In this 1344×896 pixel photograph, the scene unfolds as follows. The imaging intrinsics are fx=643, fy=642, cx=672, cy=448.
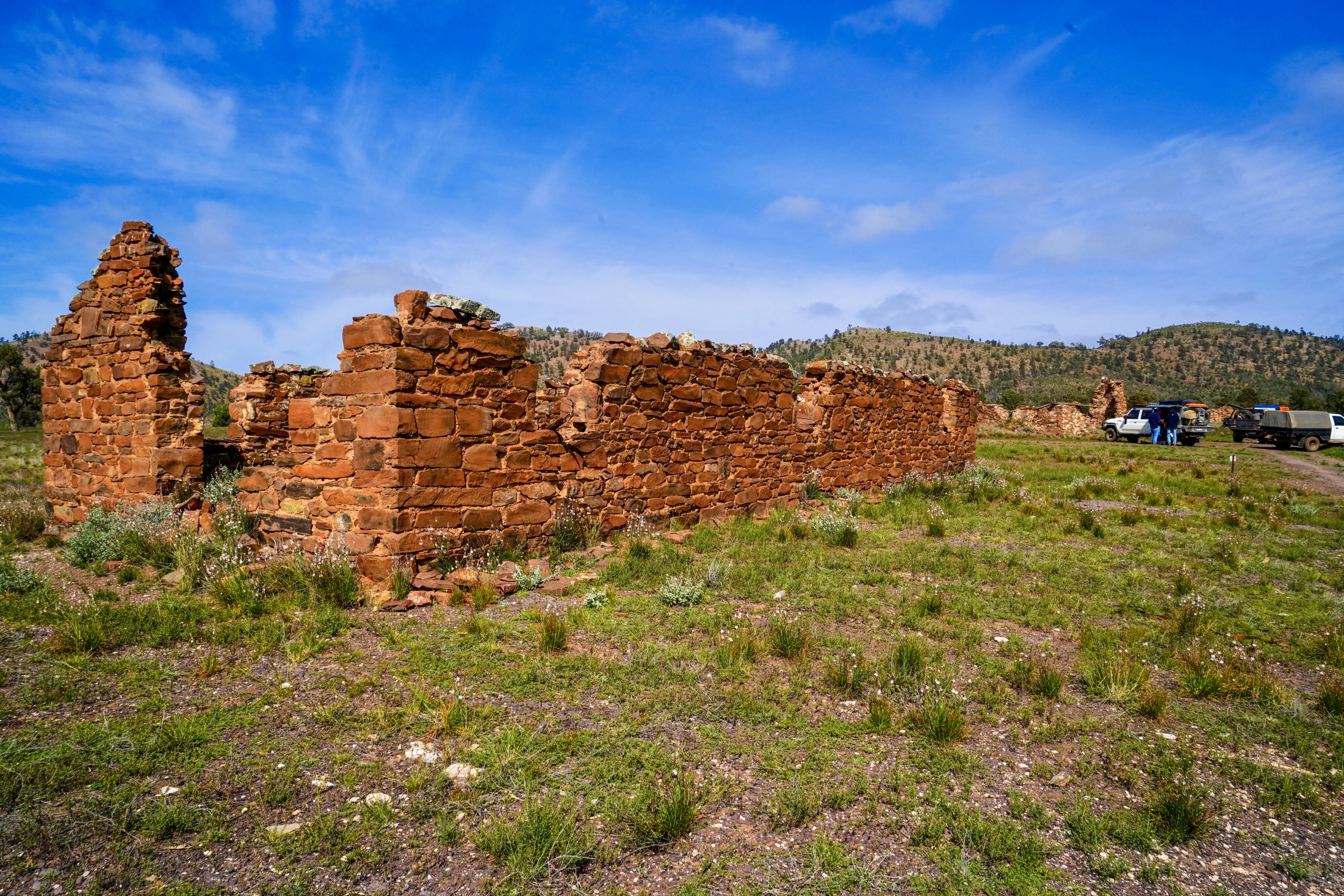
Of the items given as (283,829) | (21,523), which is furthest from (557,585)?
(21,523)

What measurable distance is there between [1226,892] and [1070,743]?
1201 millimetres

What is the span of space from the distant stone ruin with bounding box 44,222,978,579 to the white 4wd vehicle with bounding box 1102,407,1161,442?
29178 mm

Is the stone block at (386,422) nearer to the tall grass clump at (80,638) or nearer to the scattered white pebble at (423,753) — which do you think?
the tall grass clump at (80,638)

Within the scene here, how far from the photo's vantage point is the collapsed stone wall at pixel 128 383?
29.4 feet

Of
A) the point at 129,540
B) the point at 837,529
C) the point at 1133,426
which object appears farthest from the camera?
the point at 1133,426

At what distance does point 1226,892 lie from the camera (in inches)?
107

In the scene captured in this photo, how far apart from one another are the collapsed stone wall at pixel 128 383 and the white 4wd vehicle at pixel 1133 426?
1568 inches

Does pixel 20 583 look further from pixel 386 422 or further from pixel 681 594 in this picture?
pixel 681 594

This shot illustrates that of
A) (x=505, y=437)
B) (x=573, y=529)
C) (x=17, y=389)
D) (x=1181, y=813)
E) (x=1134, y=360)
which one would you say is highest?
(x=1134, y=360)

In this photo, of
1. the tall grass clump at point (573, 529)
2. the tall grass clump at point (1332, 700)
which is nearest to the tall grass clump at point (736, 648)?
the tall grass clump at point (573, 529)

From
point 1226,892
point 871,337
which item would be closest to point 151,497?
point 1226,892

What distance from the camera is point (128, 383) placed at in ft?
30.4

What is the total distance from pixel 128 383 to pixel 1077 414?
46.6 metres

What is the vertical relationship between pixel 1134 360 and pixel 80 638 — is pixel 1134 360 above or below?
above
